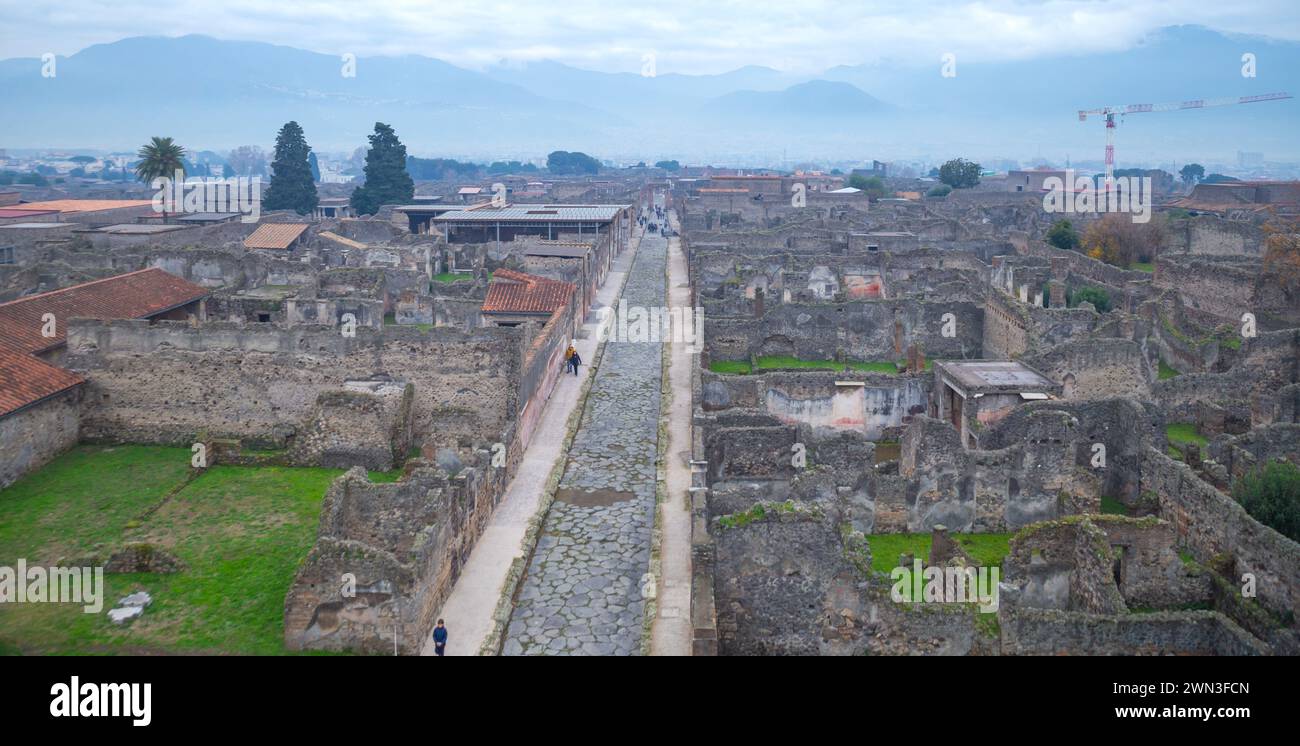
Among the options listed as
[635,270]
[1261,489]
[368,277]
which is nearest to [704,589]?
[1261,489]

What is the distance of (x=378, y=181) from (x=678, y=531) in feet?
219

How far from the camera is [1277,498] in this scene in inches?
642

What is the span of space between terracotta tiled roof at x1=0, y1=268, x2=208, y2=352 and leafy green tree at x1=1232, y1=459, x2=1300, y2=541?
87.5ft

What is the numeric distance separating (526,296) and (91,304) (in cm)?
1332

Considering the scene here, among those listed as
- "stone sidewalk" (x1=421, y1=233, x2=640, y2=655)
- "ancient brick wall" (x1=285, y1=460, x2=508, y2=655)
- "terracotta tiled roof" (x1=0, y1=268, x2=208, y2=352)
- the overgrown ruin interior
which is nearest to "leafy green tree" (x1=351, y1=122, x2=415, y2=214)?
the overgrown ruin interior

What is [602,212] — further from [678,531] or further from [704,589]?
[704,589]

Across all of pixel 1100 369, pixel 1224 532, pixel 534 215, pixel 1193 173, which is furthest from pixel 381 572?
pixel 1193 173

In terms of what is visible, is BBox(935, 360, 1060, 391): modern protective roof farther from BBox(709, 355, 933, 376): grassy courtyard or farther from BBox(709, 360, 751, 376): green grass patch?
BBox(709, 360, 751, 376): green grass patch

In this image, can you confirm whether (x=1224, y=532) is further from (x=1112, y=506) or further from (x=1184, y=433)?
(x=1184, y=433)

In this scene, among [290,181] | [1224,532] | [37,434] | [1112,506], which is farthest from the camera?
[290,181]

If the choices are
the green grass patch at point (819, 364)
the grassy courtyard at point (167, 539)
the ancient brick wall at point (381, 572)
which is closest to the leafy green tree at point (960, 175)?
the green grass patch at point (819, 364)

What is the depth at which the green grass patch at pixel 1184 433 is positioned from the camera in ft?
78.7

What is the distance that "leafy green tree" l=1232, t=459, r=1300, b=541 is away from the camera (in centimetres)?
1608

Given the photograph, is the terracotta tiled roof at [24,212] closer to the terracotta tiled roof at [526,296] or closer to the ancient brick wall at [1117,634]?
the terracotta tiled roof at [526,296]
